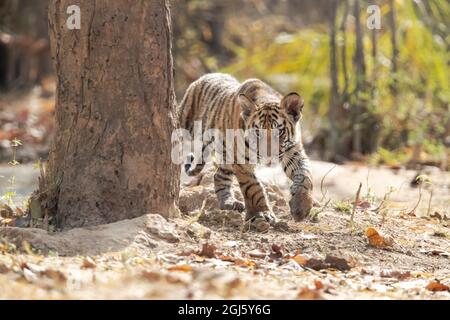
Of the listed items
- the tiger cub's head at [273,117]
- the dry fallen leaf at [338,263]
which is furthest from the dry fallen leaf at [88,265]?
the tiger cub's head at [273,117]

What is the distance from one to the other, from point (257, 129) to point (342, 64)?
17.9 ft

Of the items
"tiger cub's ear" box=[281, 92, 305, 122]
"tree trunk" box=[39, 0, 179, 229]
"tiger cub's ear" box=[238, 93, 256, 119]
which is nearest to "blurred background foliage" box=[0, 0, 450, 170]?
"tiger cub's ear" box=[281, 92, 305, 122]

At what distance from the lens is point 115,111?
546 cm

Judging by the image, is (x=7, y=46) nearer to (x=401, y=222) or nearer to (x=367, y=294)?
(x=401, y=222)

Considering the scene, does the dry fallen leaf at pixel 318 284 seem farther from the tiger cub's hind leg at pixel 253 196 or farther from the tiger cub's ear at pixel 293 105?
the tiger cub's ear at pixel 293 105

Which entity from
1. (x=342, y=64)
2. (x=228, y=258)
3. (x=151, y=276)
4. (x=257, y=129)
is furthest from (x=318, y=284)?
(x=342, y=64)

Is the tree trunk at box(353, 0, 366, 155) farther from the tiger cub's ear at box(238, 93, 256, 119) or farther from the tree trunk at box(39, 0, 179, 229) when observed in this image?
the tree trunk at box(39, 0, 179, 229)

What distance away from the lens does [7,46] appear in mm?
16266

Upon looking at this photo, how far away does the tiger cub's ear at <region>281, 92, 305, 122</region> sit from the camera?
6586 mm

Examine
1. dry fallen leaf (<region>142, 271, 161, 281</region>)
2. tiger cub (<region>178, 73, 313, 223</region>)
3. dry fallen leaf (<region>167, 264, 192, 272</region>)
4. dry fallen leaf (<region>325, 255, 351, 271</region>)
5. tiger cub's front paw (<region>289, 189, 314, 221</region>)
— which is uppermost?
tiger cub (<region>178, 73, 313, 223</region>)

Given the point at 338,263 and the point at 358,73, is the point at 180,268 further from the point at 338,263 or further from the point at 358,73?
the point at 358,73

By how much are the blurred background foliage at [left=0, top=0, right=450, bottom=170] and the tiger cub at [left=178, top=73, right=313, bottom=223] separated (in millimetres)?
4412
